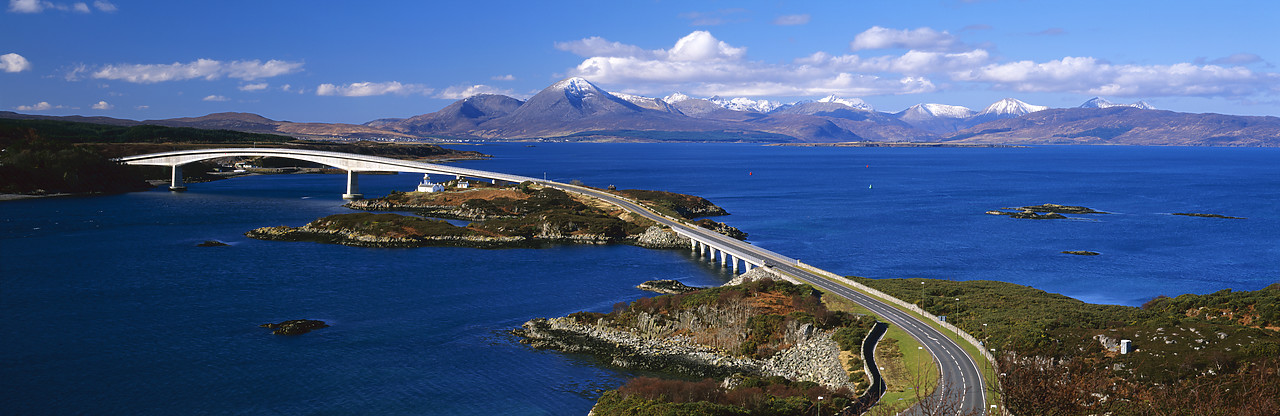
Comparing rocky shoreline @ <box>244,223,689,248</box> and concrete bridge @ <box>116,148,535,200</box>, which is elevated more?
concrete bridge @ <box>116,148,535,200</box>

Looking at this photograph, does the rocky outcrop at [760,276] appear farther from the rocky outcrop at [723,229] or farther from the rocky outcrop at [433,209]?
the rocky outcrop at [433,209]

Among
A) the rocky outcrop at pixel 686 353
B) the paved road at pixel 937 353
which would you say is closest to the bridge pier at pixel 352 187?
the paved road at pixel 937 353

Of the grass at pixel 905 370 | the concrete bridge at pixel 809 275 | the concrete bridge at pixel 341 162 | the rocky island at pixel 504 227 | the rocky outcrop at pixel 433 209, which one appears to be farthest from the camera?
the concrete bridge at pixel 341 162

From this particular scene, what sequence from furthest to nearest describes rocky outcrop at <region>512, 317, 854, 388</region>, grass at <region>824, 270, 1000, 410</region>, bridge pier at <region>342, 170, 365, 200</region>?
bridge pier at <region>342, 170, 365, 200</region>, rocky outcrop at <region>512, 317, 854, 388</region>, grass at <region>824, 270, 1000, 410</region>

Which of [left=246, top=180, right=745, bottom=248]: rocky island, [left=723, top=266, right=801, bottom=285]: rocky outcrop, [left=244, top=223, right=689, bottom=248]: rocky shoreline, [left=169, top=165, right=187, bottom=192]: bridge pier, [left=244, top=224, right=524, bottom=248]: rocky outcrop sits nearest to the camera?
[left=723, top=266, right=801, bottom=285]: rocky outcrop

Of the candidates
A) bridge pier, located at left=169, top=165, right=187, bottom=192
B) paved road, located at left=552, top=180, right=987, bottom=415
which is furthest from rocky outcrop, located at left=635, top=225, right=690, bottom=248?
bridge pier, located at left=169, top=165, right=187, bottom=192

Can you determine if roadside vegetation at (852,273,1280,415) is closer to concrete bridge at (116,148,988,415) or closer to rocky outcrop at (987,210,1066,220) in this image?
concrete bridge at (116,148,988,415)

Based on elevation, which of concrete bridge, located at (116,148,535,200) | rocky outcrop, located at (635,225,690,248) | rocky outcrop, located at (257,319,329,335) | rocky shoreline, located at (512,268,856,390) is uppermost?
concrete bridge, located at (116,148,535,200)
